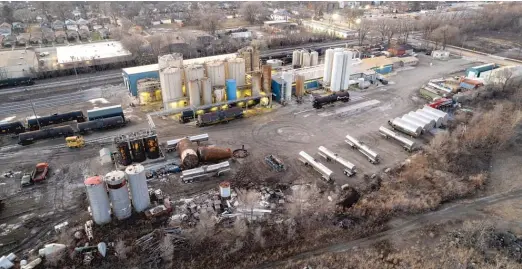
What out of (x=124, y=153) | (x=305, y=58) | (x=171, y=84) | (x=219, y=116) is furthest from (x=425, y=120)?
(x=124, y=153)

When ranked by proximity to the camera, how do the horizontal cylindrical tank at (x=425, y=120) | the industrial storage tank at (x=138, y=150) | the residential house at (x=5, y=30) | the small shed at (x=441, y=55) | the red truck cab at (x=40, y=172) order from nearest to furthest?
1. the red truck cab at (x=40, y=172)
2. the industrial storage tank at (x=138, y=150)
3. the horizontal cylindrical tank at (x=425, y=120)
4. the small shed at (x=441, y=55)
5. the residential house at (x=5, y=30)

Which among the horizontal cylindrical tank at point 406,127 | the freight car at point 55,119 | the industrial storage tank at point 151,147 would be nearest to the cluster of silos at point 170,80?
the freight car at point 55,119

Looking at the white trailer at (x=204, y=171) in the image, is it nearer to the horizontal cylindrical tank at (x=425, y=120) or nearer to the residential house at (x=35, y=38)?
the horizontal cylindrical tank at (x=425, y=120)

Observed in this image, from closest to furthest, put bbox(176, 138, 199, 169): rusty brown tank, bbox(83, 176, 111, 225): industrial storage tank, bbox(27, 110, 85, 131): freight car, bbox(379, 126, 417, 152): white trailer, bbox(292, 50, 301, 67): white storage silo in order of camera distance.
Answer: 1. bbox(83, 176, 111, 225): industrial storage tank
2. bbox(176, 138, 199, 169): rusty brown tank
3. bbox(379, 126, 417, 152): white trailer
4. bbox(27, 110, 85, 131): freight car
5. bbox(292, 50, 301, 67): white storage silo

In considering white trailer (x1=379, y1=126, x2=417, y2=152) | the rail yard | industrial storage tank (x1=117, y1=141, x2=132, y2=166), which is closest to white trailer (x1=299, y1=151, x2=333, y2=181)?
the rail yard

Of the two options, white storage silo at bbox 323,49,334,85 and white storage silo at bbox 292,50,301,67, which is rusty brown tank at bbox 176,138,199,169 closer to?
white storage silo at bbox 323,49,334,85

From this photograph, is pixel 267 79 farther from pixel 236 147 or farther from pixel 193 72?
pixel 236 147
